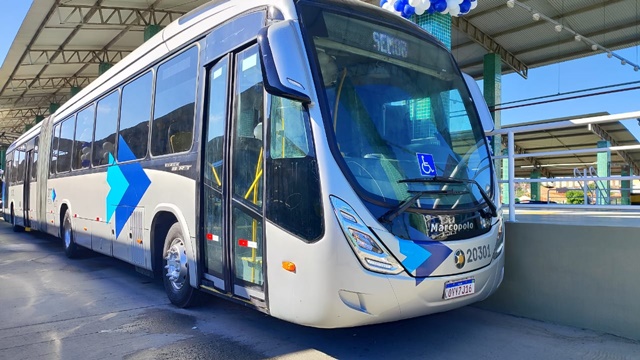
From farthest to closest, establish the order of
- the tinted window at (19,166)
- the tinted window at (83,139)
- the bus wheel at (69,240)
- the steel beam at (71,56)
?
the steel beam at (71,56) < the tinted window at (19,166) < the bus wheel at (69,240) < the tinted window at (83,139)

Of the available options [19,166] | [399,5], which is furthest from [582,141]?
[19,166]

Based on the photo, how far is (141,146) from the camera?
6.38 metres

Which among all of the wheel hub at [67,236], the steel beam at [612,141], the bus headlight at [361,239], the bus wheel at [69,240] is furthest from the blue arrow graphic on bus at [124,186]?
the steel beam at [612,141]

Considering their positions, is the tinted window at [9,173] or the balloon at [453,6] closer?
the balloon at [453,6]

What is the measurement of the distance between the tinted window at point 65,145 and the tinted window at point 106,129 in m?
1.98

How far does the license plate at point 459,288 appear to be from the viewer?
3.79 meters

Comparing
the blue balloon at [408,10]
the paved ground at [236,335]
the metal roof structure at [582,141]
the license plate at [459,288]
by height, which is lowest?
the paved ground at [236,335]

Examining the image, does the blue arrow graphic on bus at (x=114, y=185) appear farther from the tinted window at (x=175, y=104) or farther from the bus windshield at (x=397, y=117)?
the bus windshield at (x=397, y=117)

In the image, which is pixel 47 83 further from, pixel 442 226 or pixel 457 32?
pixel 442 226

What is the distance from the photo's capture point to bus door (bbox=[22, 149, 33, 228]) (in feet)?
43.7

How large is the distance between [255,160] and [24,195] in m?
12.7

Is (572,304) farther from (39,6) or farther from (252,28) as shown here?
(39,6)

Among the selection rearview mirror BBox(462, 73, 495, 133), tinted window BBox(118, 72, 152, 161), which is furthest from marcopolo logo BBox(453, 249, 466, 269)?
tinted window BBox(118, 72, 152, 161)

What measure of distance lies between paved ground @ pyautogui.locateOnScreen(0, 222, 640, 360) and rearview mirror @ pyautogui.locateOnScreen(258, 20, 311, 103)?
2.24m
